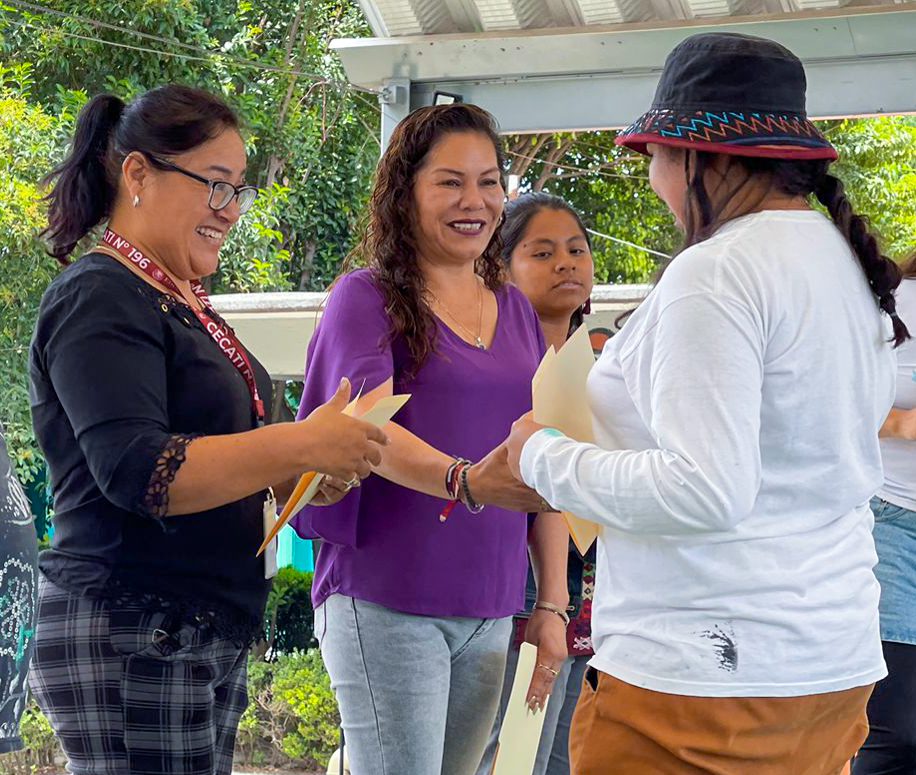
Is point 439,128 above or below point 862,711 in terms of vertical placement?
above

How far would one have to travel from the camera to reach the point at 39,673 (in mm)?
1873

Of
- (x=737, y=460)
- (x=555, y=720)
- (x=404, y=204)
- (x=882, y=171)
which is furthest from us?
(x=882, y=171)

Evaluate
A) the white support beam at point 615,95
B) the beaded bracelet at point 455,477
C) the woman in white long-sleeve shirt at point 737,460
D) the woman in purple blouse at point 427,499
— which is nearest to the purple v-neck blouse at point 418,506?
the woman in purple blouse at point 427,499

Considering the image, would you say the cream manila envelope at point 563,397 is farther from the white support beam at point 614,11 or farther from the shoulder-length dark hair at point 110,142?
the white support beam at point 614,11

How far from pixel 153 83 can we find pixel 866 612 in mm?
10106

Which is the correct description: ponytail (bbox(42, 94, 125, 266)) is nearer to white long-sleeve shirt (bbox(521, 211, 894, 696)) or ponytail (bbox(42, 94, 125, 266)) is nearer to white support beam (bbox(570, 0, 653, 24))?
white long-sleeve shirt (bbox(521, 211, 894, 696))

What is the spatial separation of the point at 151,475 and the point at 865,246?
1045 mm

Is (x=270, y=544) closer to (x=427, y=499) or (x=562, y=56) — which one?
(x=427, y=499)

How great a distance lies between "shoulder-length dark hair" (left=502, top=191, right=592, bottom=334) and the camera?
315cm

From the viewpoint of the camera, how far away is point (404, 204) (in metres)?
2.49

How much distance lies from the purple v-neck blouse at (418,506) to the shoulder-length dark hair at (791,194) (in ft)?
2.38

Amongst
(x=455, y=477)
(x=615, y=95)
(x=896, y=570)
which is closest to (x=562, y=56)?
(x=615, y=95)

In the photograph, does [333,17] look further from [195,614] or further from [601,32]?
[195,614]

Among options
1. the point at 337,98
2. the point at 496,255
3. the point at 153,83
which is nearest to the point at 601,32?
the point at 496,255
